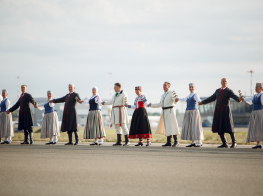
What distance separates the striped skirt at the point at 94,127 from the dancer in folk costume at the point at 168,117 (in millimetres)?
2226

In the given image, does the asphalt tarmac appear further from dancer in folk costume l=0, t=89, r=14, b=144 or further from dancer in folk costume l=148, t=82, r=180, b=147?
dancer in folk costume l=0, t=89, r=14, b=144

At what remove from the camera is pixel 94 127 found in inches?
539

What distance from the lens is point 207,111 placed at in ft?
249

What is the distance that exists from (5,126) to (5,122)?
17cm

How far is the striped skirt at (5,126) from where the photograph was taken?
14.9 metres

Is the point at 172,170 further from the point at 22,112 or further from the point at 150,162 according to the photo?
the point at 22,112

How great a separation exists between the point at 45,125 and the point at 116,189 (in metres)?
10.4

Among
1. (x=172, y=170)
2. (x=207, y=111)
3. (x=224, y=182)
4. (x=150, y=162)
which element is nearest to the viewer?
(x=224, y=182)

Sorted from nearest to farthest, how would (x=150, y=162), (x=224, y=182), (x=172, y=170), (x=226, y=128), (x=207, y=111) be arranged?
(x=224, y=182) → (x=172, y=170) → (x=150, y=162) → (x=226, y=128) → (x=207, y=111)

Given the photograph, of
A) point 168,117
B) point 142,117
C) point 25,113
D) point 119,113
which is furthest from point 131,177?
point 25,113

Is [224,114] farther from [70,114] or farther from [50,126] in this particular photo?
[50,126]

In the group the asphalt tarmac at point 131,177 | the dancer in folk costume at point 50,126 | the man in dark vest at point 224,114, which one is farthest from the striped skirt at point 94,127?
the asphalt tarmac at point 131,177

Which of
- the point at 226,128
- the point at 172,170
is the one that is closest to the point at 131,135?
the point at 226,128

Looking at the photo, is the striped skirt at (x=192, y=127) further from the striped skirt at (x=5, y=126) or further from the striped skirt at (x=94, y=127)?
the striped skirt at (x=5, y=126)
